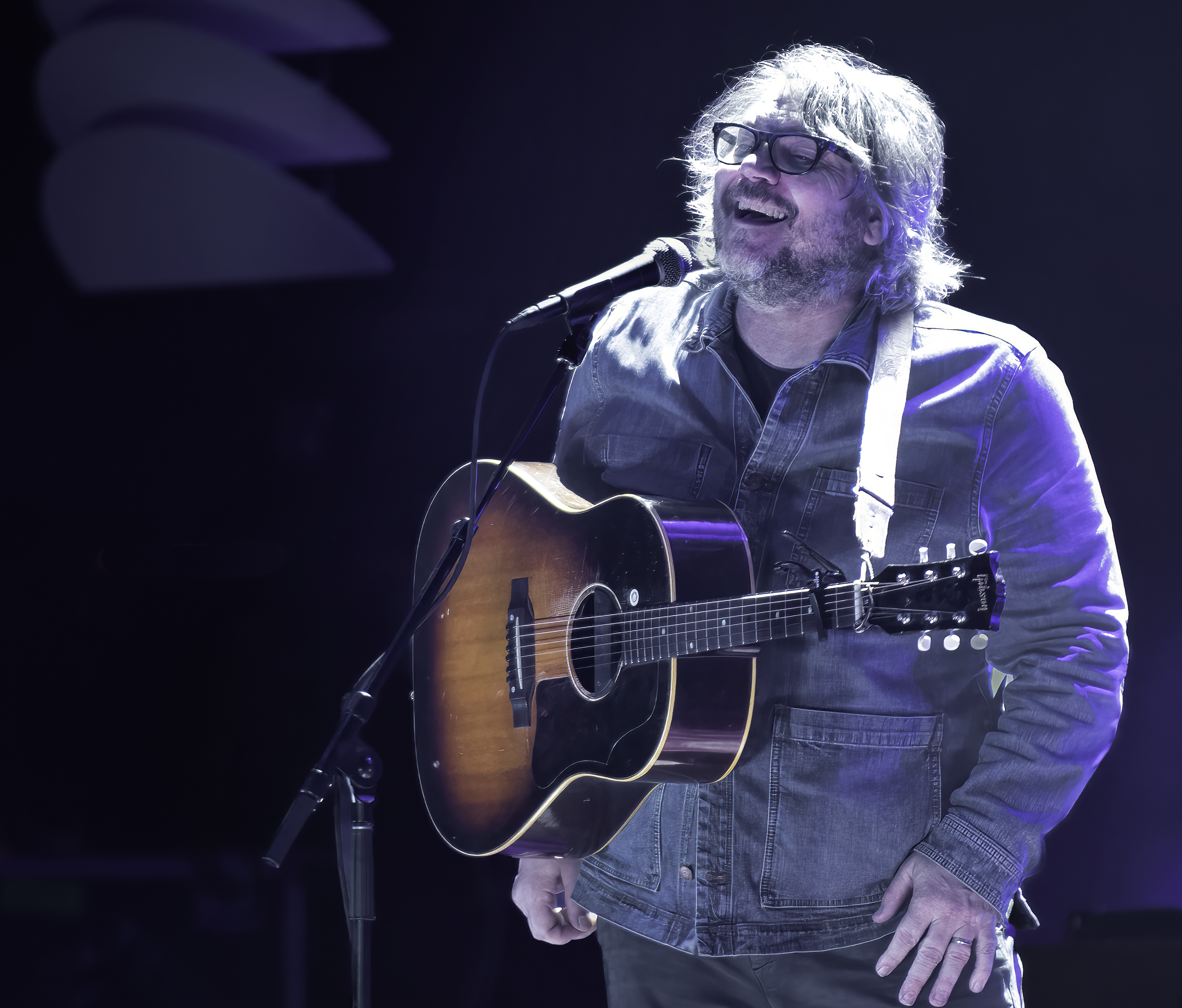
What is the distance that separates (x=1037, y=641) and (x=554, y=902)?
1.01 metres

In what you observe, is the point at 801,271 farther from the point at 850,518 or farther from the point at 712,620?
the point at 712,620

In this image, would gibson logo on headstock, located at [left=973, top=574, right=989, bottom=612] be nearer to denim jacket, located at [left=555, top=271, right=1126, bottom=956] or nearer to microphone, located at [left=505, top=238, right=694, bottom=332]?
denim jacket, located at [left=555, top=271, right=1126, bottom=956]

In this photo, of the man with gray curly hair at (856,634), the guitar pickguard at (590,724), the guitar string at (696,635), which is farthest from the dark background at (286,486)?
the guitar string at (696,635)

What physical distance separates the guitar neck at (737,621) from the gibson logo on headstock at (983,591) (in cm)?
15

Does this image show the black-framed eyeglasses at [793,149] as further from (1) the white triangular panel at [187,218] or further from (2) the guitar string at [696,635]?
(1) the white triangular panel at [187,218]

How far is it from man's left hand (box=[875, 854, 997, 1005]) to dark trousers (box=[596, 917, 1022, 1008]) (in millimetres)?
35

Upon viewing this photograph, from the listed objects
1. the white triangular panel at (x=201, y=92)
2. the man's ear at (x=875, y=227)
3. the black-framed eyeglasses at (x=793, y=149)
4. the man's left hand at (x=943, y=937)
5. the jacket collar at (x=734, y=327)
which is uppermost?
the white triangular panel at (x=201, y=92)

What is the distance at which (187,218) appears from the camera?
12.1ft

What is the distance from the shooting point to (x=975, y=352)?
1879 millimetres

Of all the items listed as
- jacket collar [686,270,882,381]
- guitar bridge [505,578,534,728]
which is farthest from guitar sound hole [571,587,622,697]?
jacket collar [686,270,882,381]

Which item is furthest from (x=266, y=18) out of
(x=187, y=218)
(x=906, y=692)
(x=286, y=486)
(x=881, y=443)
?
(x=906, y=692)

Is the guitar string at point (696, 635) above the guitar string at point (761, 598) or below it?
below

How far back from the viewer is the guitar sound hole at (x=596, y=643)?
6.24 ft

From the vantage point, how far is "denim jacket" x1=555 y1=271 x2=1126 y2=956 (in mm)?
1695
